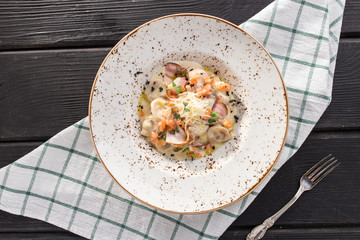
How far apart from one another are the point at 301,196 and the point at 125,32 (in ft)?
6.60

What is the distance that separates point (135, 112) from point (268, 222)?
1389 millimetres

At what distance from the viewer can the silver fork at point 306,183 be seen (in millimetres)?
2662

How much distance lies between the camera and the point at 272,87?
2391mm

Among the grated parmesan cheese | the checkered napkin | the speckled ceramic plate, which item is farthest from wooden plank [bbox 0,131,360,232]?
the grated parmesan cheese

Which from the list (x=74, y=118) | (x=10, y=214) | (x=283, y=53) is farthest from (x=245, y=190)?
(x=10, y=214)

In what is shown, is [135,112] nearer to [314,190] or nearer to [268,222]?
[268,222]

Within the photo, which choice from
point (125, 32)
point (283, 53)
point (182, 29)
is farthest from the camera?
point (125, 32)

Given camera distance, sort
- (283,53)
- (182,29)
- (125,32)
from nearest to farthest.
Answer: (182,29) < (283,53) < (125,32)

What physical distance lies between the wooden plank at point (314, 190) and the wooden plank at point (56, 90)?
13 cm

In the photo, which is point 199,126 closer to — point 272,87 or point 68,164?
point 272,87

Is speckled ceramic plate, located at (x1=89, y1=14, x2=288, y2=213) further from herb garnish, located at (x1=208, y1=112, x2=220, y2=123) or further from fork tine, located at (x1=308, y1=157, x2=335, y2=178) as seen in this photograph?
fork tine, located at (x1=308, y1=157, x2=335, y2=178)

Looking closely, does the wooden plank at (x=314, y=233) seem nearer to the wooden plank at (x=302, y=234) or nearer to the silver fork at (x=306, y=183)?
the wooden plank at (x=302, y=234)

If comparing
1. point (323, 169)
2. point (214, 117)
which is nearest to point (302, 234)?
A: point (323, 169)

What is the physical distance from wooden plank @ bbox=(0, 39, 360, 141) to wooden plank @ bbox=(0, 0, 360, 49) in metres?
0.10
